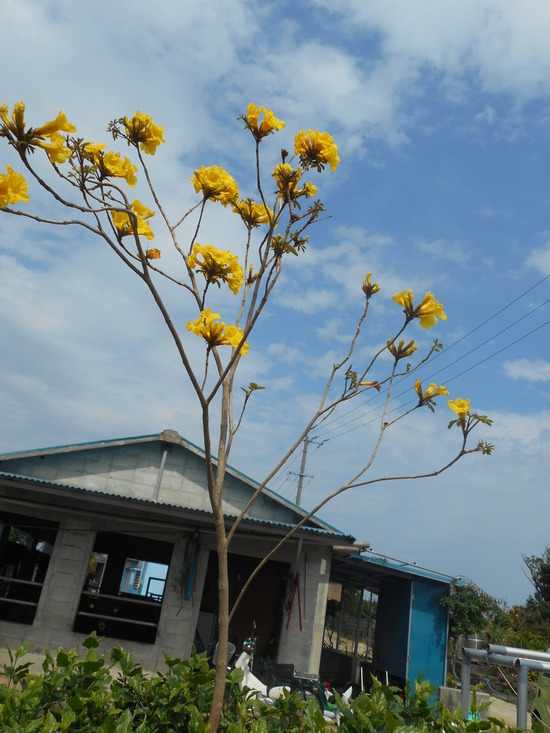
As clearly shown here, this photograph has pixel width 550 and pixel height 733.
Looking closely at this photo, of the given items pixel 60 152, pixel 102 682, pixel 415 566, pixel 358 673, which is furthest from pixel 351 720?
pixel 358 673

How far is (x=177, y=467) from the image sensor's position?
36.6ft

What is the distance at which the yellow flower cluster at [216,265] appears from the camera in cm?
240

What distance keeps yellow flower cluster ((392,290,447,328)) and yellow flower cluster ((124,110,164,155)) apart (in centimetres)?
129

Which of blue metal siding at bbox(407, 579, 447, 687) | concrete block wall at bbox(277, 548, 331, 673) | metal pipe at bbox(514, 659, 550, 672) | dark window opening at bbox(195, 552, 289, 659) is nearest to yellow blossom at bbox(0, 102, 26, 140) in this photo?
metal pipe at bbox(514, 659, 550, 672)

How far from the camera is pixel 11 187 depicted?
1.94 m

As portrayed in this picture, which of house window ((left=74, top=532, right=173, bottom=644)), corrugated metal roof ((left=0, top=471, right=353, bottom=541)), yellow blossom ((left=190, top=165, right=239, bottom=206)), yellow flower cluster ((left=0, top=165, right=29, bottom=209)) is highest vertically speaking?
yellow blossom ((left=190, top=165, right=239, bottom=206))

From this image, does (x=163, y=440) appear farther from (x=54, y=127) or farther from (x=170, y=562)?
(x=54, y=127)

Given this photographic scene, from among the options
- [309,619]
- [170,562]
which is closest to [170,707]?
[309,619]

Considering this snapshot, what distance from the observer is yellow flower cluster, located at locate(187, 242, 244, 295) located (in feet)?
7.88

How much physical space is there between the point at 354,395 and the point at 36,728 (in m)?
1.92

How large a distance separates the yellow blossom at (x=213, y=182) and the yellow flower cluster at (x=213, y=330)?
59cm

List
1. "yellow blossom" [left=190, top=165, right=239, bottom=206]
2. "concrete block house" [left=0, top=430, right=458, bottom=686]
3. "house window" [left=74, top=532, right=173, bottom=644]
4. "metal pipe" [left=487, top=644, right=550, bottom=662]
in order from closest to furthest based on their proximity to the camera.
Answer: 1. "yellow blossom" [left=190, top=165, right=239, bottom=206]
2. "metal pipe" [left=487, top=644, right=550, bottom=662]
3. "concrete block house" [left=0, top=430, right=458, bottom=686]
4. "house window" [left=74, top=532, right=173, bottom=644]

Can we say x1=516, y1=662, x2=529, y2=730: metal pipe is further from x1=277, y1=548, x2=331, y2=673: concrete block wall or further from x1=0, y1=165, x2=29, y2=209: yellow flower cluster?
x1=277, y1=548, x2=331, y2=673: concrete block wall

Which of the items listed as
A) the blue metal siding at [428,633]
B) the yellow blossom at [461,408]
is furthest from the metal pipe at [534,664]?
the blue metal siding at [428,633]
